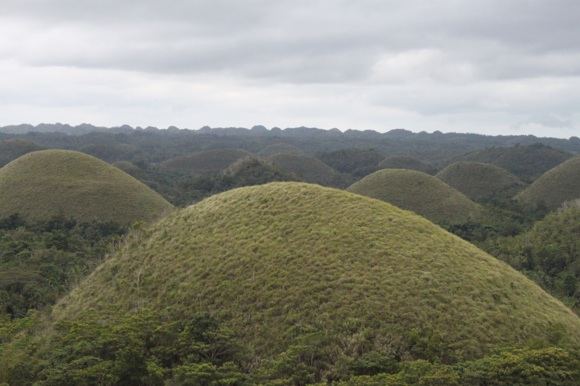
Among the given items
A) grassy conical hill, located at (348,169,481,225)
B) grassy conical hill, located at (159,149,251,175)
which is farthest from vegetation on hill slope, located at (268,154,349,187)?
grassy conical hill, located at (348,169,481,225)

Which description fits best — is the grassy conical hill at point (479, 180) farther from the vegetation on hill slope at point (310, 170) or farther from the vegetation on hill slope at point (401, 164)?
the vegetation on hill slope at point (401, 164)

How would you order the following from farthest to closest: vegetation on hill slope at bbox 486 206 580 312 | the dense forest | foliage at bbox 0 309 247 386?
vegetation on hill slope at bbox 486 206 580 312 < the dense forest < foliage at bbox 0 309 247 386

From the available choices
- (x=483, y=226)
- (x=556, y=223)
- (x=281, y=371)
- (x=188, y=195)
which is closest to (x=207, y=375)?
(x=281, y=371)

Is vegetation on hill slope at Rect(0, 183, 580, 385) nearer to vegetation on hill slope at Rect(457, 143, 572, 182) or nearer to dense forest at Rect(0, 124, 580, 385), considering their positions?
dense forest at Rect(0, 124, 580, 385)

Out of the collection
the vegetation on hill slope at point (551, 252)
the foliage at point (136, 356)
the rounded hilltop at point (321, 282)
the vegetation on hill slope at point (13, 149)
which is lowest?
the vegetation on hill slope at point (551, 252)

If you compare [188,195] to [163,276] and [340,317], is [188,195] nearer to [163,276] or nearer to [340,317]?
[163,276]

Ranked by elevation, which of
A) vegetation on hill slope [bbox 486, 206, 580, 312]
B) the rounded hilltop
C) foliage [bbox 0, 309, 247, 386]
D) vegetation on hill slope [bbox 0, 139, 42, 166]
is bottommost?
vegetation on hill slope [bbox 486, 206, 580, 312]

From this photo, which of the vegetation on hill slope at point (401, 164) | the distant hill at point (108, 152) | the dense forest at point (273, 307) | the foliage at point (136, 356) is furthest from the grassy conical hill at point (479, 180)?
the distant hill at point (108, 152)
